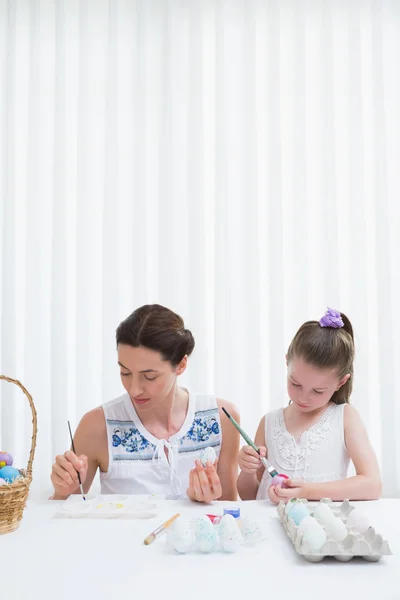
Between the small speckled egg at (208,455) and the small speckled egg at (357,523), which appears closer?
the small speckled egg at (357,523)

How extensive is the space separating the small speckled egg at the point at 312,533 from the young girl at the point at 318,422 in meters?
0.61

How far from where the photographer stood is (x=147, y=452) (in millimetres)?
1868

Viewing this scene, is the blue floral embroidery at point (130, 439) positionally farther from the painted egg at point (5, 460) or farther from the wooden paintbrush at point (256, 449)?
the painted egg at point (5, 460)

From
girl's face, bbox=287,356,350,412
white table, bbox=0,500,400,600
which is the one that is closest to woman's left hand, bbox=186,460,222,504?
white table, bbox=0,500,400,600

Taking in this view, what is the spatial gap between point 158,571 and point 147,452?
31.8 inches

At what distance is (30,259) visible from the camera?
2912 millimetres

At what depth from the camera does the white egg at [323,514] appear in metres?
1.20

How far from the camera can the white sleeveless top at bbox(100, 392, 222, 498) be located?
1841 millimetres

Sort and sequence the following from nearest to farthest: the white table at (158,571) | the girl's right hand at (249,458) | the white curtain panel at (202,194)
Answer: the white table at (158,571)
the girl's right hand at (249,458)
the white curtain panel at (202,194)

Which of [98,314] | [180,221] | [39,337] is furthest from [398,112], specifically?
[39,337]

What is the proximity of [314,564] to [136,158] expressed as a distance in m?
2.14

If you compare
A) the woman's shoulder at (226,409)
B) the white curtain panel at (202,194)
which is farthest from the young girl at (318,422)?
the white curtain panel at (202,194)

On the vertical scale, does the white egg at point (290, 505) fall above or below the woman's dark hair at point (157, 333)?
below

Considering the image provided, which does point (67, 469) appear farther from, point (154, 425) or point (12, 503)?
point (154, 425)
